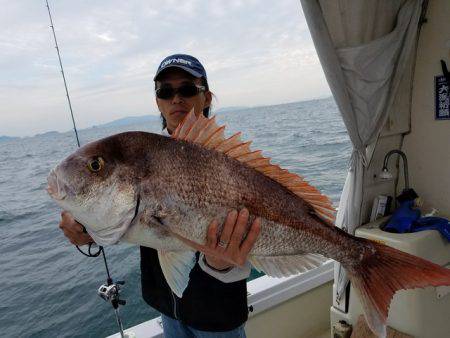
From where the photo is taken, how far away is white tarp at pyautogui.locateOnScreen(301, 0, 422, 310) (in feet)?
8.44

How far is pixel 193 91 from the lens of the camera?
1.94 meters

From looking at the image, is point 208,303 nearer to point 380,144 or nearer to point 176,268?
point 176,268

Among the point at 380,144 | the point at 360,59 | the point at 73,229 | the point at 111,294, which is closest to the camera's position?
the point at 73,229

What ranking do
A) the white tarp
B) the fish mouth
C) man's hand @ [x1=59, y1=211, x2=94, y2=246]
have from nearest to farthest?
the fish mouth, man's hand @ [x1=59, y1=211, x2=94, y2=246], the white tarp

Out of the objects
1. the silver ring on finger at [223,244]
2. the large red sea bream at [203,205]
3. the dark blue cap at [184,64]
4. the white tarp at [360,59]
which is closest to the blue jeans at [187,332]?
the large red sea bream at [203,205]

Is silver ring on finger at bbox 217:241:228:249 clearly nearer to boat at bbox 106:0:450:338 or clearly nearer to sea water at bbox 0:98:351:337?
boat at bbox 106:0:450:338

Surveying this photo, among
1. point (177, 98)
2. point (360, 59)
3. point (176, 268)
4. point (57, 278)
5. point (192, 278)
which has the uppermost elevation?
point (360, 59)

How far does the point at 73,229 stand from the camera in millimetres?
1623

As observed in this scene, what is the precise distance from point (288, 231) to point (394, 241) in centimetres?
158

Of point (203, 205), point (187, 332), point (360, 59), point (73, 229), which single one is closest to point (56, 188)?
point (73, 229)

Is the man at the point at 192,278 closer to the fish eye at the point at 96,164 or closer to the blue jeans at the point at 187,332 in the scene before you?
the blue jeans at the point at 187,332

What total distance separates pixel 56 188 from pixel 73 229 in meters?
0.40

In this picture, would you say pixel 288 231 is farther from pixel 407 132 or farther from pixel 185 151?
pixel 407 132

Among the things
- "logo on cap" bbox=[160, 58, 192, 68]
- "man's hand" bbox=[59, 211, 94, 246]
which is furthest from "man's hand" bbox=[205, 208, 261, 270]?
"logo on cap" bbox=[160, 58, 192, 68]
